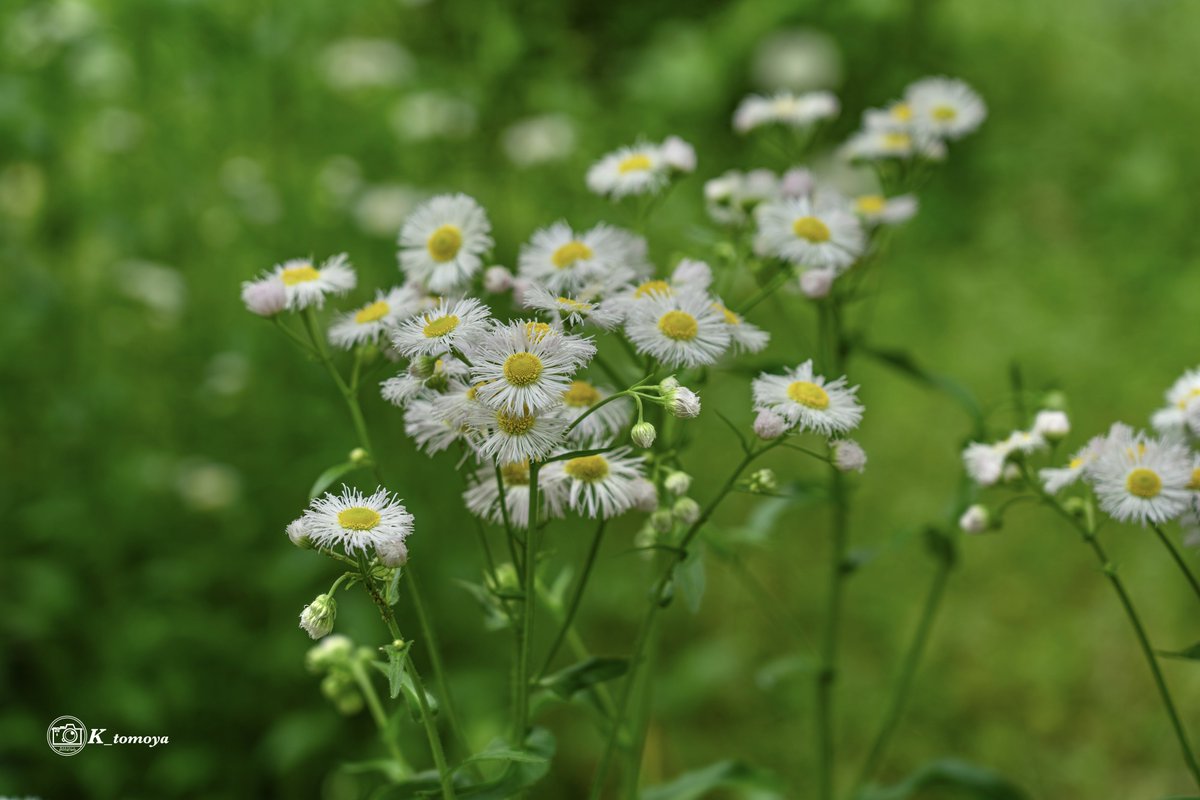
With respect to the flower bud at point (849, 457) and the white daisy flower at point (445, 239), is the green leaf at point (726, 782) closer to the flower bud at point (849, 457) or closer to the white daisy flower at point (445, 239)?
the flower bud at point (849, 457)

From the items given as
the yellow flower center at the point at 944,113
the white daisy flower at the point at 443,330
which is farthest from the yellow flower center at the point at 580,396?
the yellow flower center at the point at 944,113

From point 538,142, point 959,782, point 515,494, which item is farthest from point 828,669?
point 538,142

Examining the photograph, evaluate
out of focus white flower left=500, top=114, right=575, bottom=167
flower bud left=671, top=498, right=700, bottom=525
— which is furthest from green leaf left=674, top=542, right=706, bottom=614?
out of focus white flower left=500, top=114, right=575, bottom=167

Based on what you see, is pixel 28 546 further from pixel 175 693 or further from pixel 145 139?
pixel 145 139

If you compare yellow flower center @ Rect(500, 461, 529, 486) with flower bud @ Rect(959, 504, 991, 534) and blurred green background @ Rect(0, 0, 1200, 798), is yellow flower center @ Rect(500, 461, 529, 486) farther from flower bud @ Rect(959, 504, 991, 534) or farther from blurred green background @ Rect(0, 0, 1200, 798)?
blurred green background @ Rect(0, 0, 1200, 798)

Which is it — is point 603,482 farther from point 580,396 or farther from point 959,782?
point 959,782

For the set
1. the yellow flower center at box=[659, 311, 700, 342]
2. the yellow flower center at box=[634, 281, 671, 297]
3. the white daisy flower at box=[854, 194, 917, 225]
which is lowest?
the yellow flower center at box=[659, 311, 700, 342]
